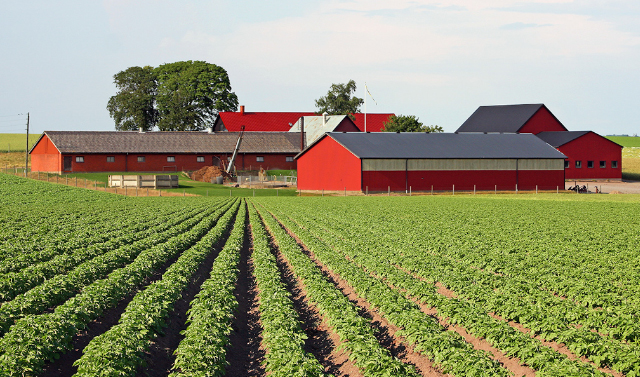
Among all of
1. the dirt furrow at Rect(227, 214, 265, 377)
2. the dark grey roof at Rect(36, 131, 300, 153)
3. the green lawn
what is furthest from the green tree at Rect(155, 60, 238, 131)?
the dirt furrow at Rect(227, 214, 265, 377)

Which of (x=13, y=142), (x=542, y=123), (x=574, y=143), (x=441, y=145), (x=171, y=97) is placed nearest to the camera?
(x=441, y=145)

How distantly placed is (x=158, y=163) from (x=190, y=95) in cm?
2461

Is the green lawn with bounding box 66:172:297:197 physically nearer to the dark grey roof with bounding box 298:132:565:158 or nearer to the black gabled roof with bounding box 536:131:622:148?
the dark grey roof with bounding box 298:132:565:158

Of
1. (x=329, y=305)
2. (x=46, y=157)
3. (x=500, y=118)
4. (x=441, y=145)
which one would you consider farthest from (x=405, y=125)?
(x=329, y=305)

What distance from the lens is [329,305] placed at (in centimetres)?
1216

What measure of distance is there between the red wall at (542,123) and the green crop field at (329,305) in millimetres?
61402

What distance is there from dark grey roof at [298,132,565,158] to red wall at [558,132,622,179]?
43.1ft

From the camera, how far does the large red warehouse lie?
57.2m

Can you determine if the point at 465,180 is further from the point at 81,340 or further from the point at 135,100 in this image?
the point at 135,100

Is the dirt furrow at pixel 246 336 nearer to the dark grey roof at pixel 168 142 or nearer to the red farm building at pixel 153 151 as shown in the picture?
the red farm building at pixel 153 151

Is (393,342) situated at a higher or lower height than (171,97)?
lower

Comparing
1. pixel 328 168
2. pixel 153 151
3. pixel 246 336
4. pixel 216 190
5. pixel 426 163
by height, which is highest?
pixel 153 151

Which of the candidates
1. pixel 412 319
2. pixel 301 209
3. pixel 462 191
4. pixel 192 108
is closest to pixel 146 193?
pixel 301 209

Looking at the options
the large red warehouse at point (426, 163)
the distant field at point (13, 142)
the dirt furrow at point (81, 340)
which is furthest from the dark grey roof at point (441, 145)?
the distant field at point (13, 142)
